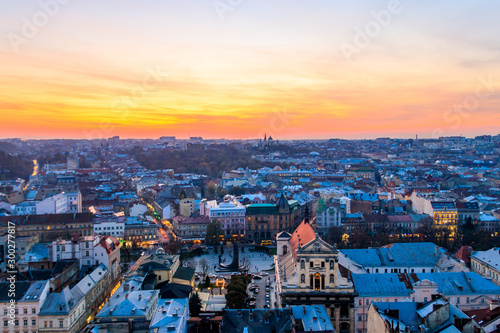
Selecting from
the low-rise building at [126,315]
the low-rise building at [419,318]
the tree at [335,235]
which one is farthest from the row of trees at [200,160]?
the low-rise building at [419,318]

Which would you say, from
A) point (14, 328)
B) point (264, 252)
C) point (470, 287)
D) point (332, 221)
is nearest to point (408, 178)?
point (332, 221)

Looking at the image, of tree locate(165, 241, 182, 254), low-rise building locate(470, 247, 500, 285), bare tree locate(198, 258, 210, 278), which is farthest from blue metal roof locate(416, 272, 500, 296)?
tree locate(165, 241, 182, 254)

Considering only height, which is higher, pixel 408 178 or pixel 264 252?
pixel 408 178

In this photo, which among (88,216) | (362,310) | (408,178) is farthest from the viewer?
(408,178)

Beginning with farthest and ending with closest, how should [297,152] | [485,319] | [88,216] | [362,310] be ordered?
[297,152] → [88,216] → [362,310] → [485,319]

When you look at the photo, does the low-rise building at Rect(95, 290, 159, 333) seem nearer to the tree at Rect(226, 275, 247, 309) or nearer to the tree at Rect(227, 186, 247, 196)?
the tree at Rect(226, 275, 247, 309)

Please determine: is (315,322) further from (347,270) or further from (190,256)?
(190,256)

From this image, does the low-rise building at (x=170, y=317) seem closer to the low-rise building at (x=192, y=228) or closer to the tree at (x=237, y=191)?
the low-rise building at (x=192, y=228)

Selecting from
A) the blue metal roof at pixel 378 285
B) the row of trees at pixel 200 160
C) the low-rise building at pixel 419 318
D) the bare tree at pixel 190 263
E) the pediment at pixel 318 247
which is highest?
the row of trees at pixel 200 160
